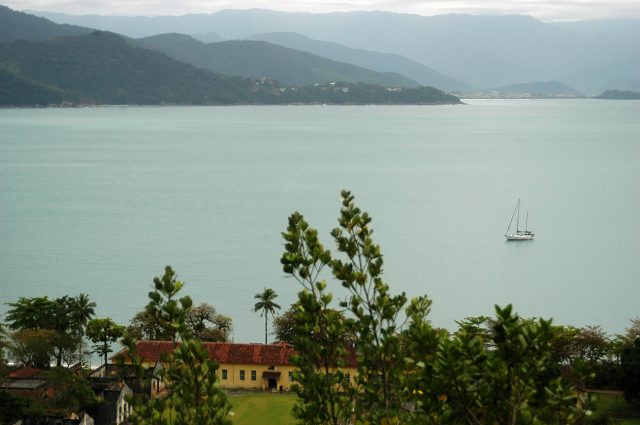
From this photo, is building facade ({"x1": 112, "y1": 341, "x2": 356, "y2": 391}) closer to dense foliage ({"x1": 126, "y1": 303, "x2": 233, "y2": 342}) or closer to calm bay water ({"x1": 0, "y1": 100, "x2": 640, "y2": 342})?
dense foliage ({"x1": 126, "y1": 303, "x2": 233, "y2": 342})

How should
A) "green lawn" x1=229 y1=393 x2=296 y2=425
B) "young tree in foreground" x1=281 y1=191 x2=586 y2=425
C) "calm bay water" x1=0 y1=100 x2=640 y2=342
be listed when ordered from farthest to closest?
"calm bay water" x1=0 y1=100 x2=640 y2=342 → "green lawn" x1=229 y1=393 x2=296 y2=425 → "young tree in foreground" x1=281 y1=191 x2=586 y2=425

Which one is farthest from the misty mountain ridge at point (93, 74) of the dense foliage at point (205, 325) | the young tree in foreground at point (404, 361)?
the young tree in foreground at point (404, 361)

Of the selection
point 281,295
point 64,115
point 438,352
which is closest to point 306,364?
point 438,352

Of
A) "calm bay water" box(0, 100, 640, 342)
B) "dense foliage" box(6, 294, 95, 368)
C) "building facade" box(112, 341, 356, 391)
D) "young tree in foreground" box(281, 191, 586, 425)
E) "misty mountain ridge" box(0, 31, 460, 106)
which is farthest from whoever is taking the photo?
"misty mountain ridge" box(0, 31, 460, 106)

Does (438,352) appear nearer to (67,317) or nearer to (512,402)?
(512,402)

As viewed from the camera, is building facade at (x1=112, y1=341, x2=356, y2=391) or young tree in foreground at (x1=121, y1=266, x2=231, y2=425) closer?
young tree in foreground at (x1=121, y1=266, x2=231, y2=425)

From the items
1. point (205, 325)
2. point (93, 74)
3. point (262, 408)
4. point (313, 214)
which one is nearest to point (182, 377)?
point (262, 408)

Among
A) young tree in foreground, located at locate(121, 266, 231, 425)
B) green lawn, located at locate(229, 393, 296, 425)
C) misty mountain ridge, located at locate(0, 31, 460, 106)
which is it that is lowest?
green lawn, located at locate(229, 393, 296, 425)

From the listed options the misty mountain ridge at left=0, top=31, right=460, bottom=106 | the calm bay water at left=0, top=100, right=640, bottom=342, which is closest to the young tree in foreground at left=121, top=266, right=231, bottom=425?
the calm bay water at left=0, top=100, right=640, bottom=342
